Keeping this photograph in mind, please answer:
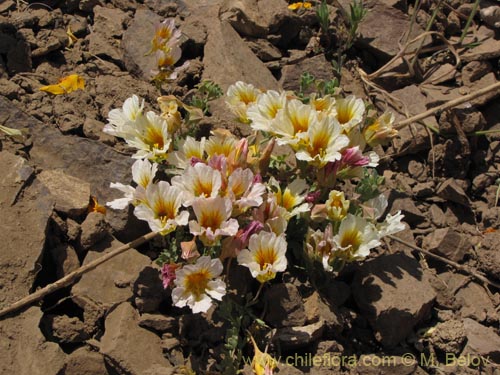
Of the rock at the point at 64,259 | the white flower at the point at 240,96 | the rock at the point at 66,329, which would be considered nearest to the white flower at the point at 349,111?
the white flower at the point at 240,96

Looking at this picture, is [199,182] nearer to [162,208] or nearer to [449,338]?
[162,208]

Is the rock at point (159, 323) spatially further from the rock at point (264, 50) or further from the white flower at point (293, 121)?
the rock at point (264, 50)

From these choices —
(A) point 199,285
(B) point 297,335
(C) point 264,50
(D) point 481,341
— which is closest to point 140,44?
(C) point 264,50

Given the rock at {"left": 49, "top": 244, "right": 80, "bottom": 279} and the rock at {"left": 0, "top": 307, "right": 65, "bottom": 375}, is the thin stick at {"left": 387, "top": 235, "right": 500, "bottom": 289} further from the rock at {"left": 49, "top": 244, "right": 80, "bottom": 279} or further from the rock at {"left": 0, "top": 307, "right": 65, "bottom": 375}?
the rock at {"left": 0, "top": 307, "right": 65, "bottom": 375}

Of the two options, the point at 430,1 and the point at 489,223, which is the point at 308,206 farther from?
the point at 430,1

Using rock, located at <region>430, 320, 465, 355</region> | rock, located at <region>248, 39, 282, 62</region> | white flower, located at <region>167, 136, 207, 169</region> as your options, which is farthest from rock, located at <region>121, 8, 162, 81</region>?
rock, located at <region>430, 320, 465, 355</region>

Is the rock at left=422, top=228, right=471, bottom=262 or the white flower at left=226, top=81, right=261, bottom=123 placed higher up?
the white flower at left=226, top=81, right=261, bottom=123

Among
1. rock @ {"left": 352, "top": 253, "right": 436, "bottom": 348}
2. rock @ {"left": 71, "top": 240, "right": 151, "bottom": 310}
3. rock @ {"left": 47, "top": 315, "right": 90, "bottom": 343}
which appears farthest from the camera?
rock @ {"left": 352, "top": 253, "right": 436, "bottom": 348}
